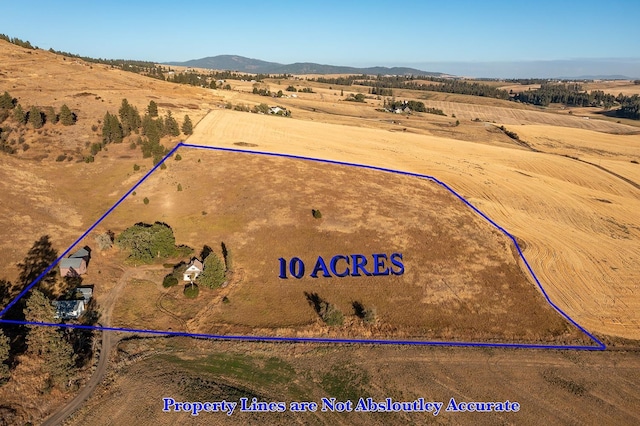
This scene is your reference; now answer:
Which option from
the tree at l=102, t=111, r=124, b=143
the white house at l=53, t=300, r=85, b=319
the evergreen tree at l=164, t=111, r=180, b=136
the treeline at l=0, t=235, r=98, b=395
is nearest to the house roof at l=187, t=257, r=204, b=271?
the treeline at l=0, t=235, r=98, b=395

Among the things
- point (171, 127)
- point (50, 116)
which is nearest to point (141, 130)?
point (171, 127)

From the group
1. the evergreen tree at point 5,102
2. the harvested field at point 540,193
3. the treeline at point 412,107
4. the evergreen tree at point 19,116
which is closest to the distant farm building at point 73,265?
the harvested field at point 540,193

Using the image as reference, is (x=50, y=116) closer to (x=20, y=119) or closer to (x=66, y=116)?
(x=66, y=116)

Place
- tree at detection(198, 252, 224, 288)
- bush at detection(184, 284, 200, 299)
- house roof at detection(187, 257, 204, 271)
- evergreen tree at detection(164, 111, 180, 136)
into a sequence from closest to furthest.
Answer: bush at detection(184, 284, 200, 299)
tree at detection(198, 252, 224, 288)
house roof at detection(187, 257, 204, 271)
evergreen tree at detection(164, 111, 180, 136)

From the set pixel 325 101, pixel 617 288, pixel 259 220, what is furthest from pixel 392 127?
pixel 617 288

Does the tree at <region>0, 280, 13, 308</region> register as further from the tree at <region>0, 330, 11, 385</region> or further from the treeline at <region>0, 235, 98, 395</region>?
the tree at <region>0, 330, 11, 385</region>

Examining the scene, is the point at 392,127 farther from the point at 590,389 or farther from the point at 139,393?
the point at 139,393
